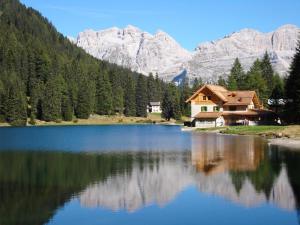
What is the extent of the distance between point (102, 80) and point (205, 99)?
70800 millimetres

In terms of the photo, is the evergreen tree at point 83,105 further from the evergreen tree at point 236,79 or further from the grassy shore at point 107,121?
the evergreen tree at point 236,79

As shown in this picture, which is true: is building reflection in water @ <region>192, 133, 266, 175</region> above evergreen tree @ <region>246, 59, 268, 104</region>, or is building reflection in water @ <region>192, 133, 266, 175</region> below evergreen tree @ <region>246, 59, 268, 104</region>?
below

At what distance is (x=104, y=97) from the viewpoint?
17325 centimetres

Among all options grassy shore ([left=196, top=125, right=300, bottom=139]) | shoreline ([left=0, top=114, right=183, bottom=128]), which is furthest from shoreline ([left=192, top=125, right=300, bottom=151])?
shoreline ([left=0, top=114, right=183, bottom=128])

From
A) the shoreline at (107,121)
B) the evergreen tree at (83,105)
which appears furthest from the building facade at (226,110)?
the evergreen tree at (83,105)

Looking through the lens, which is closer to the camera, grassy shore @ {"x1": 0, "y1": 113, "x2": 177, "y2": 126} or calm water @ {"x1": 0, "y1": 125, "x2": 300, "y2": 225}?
calm water @ {"x1": 0, "y1": 125, "x2": 300, "y2": 225}

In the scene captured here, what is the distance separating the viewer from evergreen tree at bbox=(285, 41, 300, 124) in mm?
84525

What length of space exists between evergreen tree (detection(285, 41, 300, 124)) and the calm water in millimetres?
36956

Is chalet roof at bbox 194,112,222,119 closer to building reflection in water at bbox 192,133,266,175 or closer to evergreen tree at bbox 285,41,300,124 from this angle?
evergreen tree at bbox 285,41,300,124

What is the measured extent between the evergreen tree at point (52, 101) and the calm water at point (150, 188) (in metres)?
101

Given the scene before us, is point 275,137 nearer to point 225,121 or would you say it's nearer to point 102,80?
point 225,121

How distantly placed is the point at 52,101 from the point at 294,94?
86.3m

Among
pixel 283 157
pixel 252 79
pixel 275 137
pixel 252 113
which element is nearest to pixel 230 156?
pixel 283 157

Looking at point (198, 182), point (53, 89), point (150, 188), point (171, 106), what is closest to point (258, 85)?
point (171, 106)
